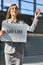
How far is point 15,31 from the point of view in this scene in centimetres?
357

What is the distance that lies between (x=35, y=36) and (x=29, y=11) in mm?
4415

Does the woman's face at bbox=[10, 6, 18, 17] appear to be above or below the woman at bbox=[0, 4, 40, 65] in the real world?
above

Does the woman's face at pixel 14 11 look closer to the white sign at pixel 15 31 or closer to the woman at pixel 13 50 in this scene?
the woman at pixel 13 50

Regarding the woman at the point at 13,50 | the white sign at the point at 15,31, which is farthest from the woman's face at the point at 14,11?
the white sign at the point at 15,31

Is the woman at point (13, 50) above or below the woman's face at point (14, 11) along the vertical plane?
below

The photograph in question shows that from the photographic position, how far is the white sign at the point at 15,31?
11.6 feet

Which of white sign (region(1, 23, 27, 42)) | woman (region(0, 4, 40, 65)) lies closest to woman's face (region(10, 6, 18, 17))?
woman (region(0, 4, 40, 65))

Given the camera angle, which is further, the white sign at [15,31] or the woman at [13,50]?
the white sign at [15,31]

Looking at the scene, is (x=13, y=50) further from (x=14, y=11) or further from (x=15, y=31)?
(x=14, y=11)

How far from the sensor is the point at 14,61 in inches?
136

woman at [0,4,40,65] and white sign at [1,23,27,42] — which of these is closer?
woman at [0,4,40,65]

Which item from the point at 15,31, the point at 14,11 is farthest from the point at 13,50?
the point at 14,11

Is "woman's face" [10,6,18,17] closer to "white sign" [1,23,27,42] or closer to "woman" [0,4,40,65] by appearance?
"woman" [0,4,40,65]

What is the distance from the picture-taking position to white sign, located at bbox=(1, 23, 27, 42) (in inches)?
139
